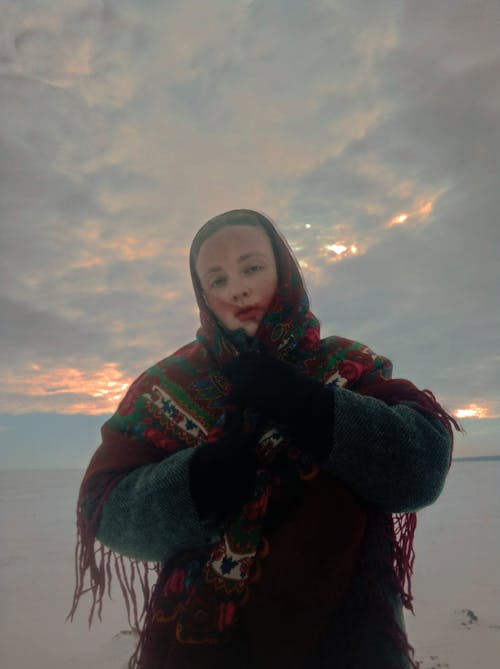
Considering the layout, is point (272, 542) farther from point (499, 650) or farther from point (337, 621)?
point (499, 650)

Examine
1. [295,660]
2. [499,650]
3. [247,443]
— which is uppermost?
[247,443]

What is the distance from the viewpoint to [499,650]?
4457 mm

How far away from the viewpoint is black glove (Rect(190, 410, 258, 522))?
116 centimetres

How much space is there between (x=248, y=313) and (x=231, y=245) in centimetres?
24

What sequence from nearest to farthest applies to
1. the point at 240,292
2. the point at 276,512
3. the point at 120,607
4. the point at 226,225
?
the point at 276,512 < the point at 240,292 < the point at 226,225 < the point at 120,607

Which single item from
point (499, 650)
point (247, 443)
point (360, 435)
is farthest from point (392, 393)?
point (499, 650)

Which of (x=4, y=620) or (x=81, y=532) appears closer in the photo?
(x=81, y=532)

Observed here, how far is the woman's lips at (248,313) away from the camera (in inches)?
57.1

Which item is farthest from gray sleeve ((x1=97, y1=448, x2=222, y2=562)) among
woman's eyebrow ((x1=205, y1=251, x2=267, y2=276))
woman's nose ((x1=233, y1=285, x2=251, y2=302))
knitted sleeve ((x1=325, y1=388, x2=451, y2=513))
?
woman's eyebrow ((x1=205, y1=251, x2=267, y2=276))

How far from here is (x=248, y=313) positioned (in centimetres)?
145

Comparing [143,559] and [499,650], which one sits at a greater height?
[143,559]

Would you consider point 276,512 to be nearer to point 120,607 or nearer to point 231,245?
point 231,245

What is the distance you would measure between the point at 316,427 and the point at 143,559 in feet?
2.18

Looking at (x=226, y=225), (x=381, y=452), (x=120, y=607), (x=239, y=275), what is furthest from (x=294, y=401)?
(x=120, y=607)
